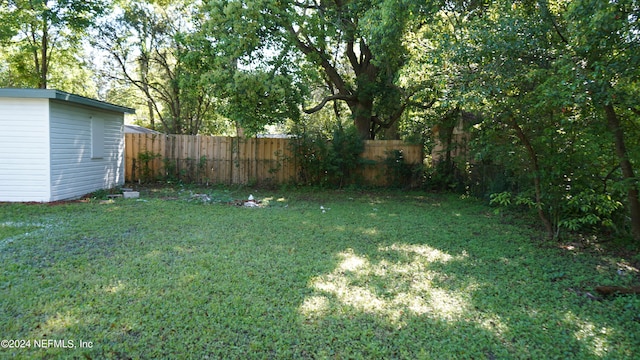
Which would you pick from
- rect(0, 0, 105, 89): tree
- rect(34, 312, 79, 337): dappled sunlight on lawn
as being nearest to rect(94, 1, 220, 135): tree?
rect(0, 0, 105, 89): tree

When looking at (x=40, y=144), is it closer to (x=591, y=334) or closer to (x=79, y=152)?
(x=79, y=152)

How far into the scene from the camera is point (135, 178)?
1113 centimetres

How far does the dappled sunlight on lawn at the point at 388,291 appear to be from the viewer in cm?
304

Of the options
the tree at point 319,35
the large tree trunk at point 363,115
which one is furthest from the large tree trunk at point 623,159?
the large tree trunk at point 363,115

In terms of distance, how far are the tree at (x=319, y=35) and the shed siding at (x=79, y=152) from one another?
3.13 metres

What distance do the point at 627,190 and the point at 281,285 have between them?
4069mm

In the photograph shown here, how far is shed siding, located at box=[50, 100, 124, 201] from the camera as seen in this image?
7426mm

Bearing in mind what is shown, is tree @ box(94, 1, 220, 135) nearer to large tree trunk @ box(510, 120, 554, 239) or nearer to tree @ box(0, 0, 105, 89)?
tree @ box(0, 0, 105, 89)

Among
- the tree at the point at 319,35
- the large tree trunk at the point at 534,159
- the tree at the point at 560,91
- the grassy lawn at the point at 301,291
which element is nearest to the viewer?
the grassy lawn at the point at 301,291

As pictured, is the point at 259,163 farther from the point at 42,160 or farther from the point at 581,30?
the point at 581,30

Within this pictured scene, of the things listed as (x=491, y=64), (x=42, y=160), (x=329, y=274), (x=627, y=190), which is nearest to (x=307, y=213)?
(x=329, y=274)

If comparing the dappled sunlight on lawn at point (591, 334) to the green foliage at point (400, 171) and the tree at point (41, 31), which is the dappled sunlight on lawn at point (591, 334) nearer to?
the green foliage at point (400, 171)

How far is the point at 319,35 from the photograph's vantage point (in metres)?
9.90

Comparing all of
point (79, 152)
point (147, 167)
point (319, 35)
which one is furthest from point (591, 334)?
point (147, 167)
